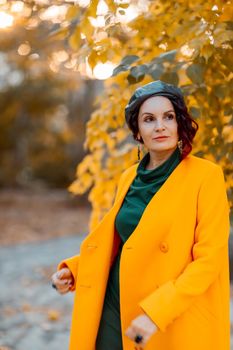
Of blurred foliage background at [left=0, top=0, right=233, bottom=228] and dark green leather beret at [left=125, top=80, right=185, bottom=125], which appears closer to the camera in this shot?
dark green leather beret at [left=125, top=80, right=185, bottom=125]

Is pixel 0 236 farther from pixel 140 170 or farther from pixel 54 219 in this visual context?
pixel 140 170

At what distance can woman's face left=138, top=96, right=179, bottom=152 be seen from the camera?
1.84 metres

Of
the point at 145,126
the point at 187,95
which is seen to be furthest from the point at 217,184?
the point at 187,95

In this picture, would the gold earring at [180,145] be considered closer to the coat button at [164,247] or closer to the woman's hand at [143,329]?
the coat button at [164,247]

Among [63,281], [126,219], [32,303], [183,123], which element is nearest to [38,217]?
[32,303]

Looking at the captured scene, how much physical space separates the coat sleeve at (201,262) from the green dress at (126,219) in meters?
0.21

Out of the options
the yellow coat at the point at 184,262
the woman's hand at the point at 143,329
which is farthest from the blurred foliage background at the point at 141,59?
the woman's hand at the point at 143,329

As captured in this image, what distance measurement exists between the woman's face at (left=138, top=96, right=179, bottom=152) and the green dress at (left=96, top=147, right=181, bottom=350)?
0.23ft

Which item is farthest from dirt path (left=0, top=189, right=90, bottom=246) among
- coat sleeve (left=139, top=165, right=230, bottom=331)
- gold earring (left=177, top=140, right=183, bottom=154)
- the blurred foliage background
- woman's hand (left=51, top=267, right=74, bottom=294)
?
coat sleeve (left=139, top=165, right=230, bottom=331)

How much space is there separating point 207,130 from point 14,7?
1.49 metres

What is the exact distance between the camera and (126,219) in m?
1.91

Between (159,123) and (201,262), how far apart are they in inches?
21.2

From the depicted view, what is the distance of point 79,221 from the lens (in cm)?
1240

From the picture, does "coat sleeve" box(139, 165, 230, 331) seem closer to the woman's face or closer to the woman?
the woman
